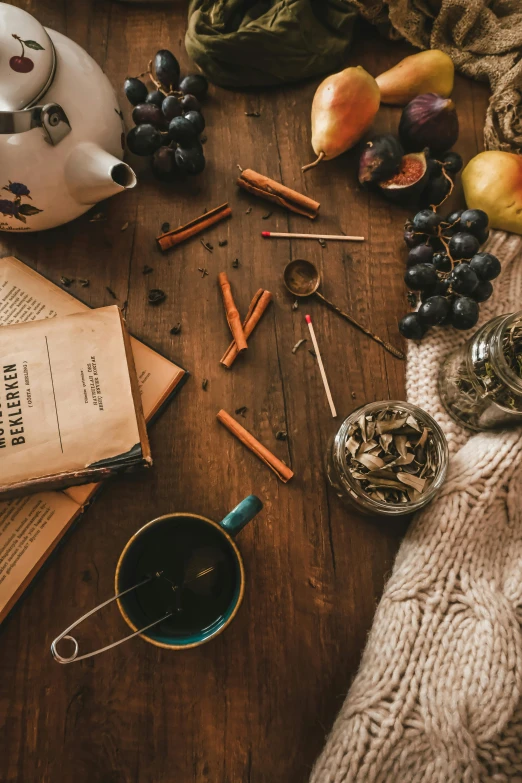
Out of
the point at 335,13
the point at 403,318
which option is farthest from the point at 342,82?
the point at 403,318

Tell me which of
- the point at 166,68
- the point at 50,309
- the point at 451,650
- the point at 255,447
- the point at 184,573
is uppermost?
the point at 166,68

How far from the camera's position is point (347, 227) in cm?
106

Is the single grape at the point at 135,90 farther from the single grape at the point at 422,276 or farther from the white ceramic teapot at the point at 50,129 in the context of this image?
the single grape at the point at 422,276

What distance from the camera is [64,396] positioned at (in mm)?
858

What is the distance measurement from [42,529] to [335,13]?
46.9 inches

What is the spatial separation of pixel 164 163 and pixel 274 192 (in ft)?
0.74

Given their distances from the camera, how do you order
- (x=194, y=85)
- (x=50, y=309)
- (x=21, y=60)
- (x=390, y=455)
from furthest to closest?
(x=194, y=85)
(x=50, y=309)
(x=390, y=455)
(x=21, y=60)

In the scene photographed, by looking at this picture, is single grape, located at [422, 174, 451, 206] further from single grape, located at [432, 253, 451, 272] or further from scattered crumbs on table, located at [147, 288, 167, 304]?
scattered crumbs on table, located at [147, 288, 167, 304]

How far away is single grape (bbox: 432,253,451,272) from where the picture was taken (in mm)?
959

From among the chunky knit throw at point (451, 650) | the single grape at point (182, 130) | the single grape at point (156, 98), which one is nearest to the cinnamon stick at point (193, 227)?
the single grape at point (182, 130)

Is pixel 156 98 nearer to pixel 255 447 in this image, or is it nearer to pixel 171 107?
pixel 171 107

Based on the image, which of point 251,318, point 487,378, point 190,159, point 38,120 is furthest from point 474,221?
point 38,120

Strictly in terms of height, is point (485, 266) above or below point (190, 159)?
below

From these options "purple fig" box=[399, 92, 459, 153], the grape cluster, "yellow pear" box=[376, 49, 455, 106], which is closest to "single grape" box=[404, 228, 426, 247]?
the grape cluster
